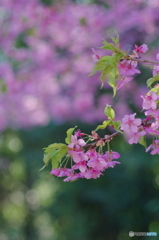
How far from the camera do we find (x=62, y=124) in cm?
661

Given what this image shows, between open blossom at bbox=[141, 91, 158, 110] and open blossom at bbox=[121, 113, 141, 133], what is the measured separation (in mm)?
46

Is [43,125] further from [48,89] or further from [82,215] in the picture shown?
[82,215]

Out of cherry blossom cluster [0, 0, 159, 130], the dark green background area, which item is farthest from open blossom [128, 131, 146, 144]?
the dark green background area

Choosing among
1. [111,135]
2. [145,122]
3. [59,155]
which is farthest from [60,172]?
[145,122]

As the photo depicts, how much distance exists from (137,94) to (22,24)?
5.52 ft

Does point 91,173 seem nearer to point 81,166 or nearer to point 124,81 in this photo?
point 81,166

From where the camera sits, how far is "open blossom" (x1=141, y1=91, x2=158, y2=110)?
1255mm

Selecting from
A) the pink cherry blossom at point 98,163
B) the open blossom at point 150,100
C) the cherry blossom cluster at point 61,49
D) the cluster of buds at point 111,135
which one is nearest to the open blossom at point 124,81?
the cluster of buds at point 111,135

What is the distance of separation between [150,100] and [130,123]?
0.09 m

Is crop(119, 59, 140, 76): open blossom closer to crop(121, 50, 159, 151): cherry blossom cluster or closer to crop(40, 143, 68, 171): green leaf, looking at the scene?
crop(121, 50, 159, 151): cherry blossom cluster

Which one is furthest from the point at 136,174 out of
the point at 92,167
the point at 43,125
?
the point at 92,167

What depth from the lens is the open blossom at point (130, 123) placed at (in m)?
1.24

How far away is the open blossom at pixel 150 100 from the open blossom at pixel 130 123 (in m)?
0.05

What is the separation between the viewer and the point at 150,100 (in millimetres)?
1263
